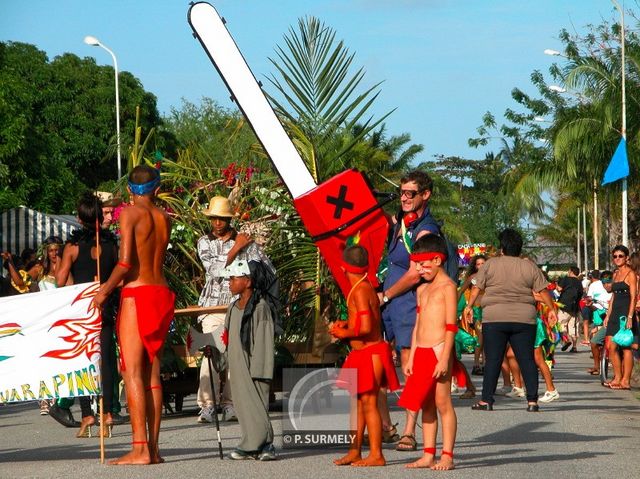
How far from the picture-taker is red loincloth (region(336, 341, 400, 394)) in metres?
9.47

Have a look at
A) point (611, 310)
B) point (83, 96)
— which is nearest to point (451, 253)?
point (611, 310)

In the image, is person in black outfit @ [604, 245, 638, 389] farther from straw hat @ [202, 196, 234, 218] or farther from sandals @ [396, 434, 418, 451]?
sandals @ [396, 434, 418, 451]

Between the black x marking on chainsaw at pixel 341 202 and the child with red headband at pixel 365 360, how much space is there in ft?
7.39

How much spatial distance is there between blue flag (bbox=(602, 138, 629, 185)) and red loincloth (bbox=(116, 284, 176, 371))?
106ft

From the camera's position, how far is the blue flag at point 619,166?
40531 millimetres

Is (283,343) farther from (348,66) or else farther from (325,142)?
(348,66)

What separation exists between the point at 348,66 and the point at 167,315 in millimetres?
5783

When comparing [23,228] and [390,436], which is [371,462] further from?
[23,228]

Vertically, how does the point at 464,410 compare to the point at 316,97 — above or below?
below

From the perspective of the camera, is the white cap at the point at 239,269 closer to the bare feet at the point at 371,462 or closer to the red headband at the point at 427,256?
the red headband at the point at 427,256

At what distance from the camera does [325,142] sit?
1423cm

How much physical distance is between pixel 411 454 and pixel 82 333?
246cm
